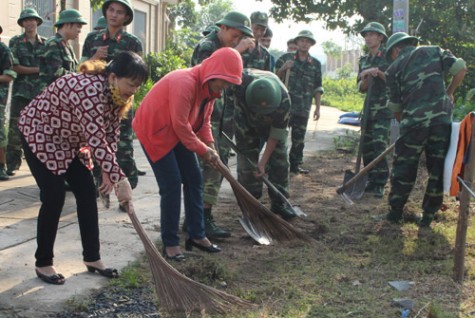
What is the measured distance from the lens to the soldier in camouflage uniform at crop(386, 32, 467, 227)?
566 centimetres

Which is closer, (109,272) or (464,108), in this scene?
(109,272)

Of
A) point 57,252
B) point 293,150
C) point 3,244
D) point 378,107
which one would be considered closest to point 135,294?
point 57,252

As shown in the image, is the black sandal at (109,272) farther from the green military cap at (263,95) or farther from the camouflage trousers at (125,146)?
the camouflage trousers at (125,146)

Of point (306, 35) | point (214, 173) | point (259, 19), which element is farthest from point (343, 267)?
point (306, 35)

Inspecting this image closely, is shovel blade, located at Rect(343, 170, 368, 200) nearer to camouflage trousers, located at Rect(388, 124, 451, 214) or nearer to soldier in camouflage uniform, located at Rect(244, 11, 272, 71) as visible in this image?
camouflage trousers, located at Rect(388, 124, 451, 214)

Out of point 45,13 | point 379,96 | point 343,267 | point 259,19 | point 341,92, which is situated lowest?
point 341,92

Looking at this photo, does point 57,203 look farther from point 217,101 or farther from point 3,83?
point 3,83

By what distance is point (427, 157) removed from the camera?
19.2 ft

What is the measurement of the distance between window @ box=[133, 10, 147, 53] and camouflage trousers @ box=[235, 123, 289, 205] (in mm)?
14275

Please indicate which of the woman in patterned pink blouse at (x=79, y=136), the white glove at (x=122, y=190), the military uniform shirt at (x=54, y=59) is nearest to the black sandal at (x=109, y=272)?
the woman in patterned pink blouse at (x=79, y=136)

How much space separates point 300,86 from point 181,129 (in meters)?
4.88

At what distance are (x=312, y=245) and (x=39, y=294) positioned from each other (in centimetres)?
222

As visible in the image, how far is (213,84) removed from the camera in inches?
179

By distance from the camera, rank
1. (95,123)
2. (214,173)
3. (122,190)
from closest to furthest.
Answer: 1. (95,123)
2. (122,190)
3. (214,173)
